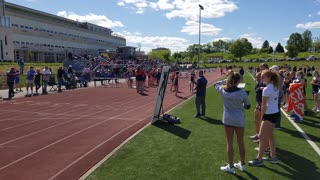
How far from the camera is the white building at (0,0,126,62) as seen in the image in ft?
222

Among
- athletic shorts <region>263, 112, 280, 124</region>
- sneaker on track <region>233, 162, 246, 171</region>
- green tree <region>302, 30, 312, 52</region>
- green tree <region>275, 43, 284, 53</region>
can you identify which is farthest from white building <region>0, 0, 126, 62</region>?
green tree <region>275, 43, 284, 53</region>

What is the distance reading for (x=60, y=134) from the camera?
1107 cm

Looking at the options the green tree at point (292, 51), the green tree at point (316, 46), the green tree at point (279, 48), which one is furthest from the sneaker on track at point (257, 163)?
the green tree at point (279, 48)

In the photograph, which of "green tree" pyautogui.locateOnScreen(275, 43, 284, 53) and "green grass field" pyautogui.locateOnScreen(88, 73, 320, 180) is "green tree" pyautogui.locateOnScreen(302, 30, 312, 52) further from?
"green grass field" pyautogui.locateOnScreen(88, 73, 320, 180)

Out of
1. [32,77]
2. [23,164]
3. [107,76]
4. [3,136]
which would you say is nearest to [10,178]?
[23,164]

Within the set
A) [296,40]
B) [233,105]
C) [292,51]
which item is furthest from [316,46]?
[233,105]

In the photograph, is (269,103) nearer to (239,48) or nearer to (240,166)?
(240,166)

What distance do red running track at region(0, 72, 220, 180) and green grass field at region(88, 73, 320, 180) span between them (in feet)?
2.04

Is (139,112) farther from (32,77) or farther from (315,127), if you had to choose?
(32,77)

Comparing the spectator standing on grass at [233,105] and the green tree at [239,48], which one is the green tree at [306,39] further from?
the spectator standing on grass at [233,105]

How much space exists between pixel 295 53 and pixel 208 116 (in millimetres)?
134780

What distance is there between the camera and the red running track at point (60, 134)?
768 centimetres

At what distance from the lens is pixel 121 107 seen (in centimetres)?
1772

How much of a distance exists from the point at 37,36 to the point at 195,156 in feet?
251
